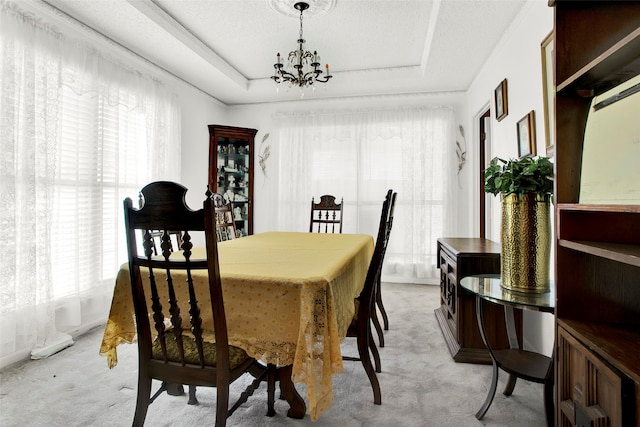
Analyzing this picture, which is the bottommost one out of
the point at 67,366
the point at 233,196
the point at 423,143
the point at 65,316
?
the point at 67,366

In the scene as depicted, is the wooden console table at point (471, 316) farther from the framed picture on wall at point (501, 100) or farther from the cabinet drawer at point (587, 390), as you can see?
the framed picture on wall at point (501, 100)

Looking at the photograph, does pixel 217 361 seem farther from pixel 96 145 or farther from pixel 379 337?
pixel 96 145

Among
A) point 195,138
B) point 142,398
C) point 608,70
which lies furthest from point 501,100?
point 195,138

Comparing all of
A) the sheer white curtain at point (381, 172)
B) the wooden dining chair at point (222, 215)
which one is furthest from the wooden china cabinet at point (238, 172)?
the wooden dining chair at point (222, 215)

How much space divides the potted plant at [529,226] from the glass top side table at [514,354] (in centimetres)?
7

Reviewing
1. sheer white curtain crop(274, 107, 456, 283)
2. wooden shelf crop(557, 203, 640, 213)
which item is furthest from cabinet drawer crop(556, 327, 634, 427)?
sheer white curtain crop(274, 107, 456, 283)

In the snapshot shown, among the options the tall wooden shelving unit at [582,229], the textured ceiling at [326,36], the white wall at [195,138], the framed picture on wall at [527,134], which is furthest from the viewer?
the white wall at [195,138]

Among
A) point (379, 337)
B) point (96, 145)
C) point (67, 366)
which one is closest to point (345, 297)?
point (379, 337)

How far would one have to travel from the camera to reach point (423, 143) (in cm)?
435

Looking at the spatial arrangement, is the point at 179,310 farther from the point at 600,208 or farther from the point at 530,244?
the point at 530,244

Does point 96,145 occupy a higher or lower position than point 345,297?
higher

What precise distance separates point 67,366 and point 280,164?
3.37m

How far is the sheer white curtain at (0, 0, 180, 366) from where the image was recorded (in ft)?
7.21

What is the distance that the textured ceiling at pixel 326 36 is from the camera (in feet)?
8.50
